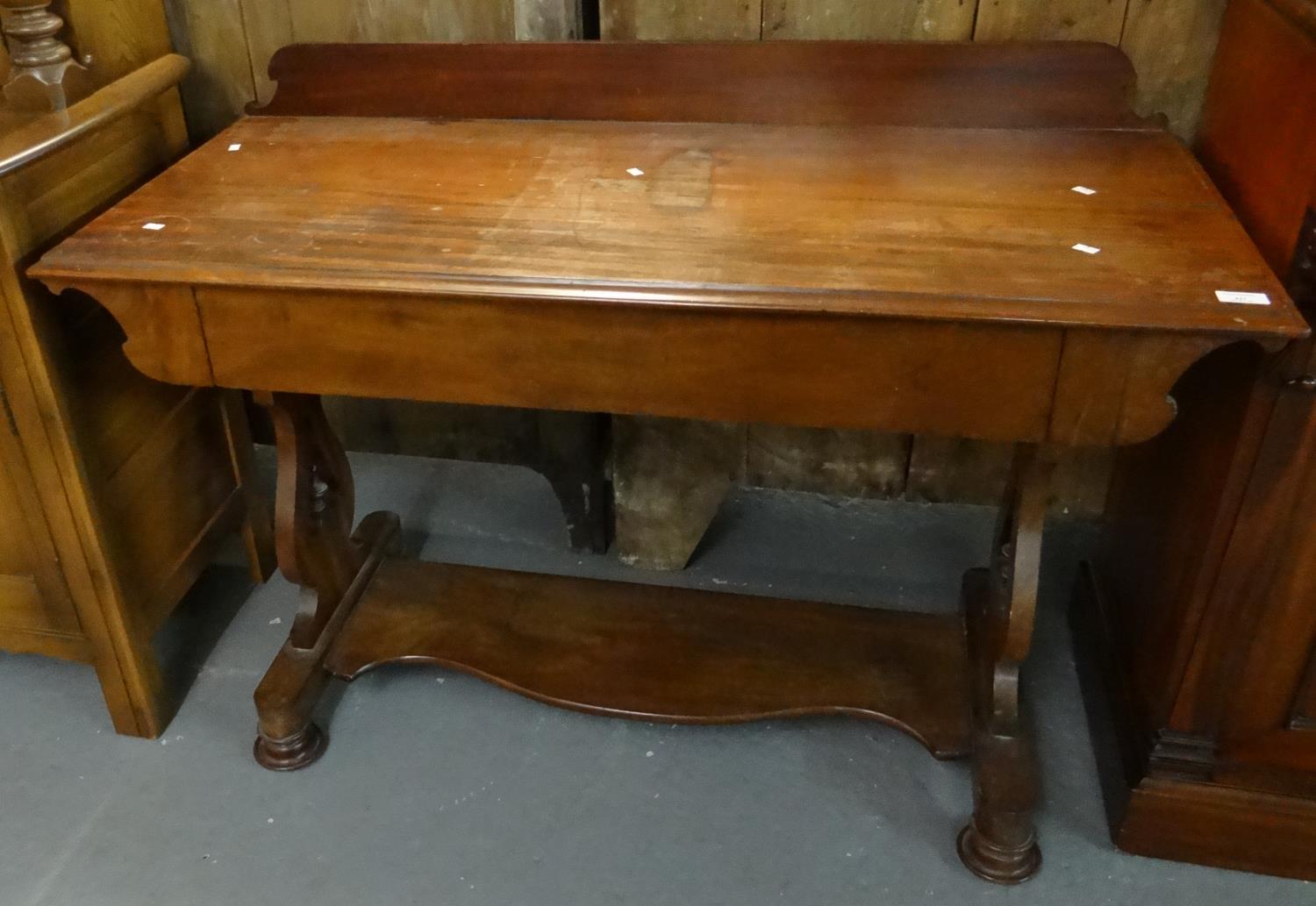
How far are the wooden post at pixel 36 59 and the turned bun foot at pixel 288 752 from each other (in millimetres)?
928

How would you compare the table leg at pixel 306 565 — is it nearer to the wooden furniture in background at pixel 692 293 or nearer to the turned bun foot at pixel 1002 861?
the wooden furniture in background at pixel 692 293

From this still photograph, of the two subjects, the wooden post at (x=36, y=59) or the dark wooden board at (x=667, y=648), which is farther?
the dark wooden board at (x=667, y=648)

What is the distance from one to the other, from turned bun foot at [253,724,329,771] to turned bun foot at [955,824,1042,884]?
3.15 ft

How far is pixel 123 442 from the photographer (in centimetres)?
163

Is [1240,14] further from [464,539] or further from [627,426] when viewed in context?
[464,539]

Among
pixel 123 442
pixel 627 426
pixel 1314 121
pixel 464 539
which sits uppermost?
pixel 1314 121

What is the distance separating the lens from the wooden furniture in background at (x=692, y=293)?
3.86 ft

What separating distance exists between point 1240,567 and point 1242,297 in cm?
37

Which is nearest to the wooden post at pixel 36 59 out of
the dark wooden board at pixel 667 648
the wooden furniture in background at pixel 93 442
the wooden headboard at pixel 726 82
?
the wooden furniture in background at pixel 93 442

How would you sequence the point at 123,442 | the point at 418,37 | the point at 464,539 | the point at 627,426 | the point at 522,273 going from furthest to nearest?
the point at 464,539 → the point at 627,426 → the point at 418,37 → the point at 123,442 → the point at 522,273

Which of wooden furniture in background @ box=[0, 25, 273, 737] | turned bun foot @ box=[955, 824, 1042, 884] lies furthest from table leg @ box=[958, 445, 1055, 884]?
wooden furniture in background @ box=[0, 25, 273, 737]

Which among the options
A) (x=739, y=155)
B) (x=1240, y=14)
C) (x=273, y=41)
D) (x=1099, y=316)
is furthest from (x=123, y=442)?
(x=1240, y=14)

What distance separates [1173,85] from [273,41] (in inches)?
55.9

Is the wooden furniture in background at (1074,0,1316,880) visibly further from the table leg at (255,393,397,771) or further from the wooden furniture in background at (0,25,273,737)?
the wooden furniture in background at (0,25,273,737)
